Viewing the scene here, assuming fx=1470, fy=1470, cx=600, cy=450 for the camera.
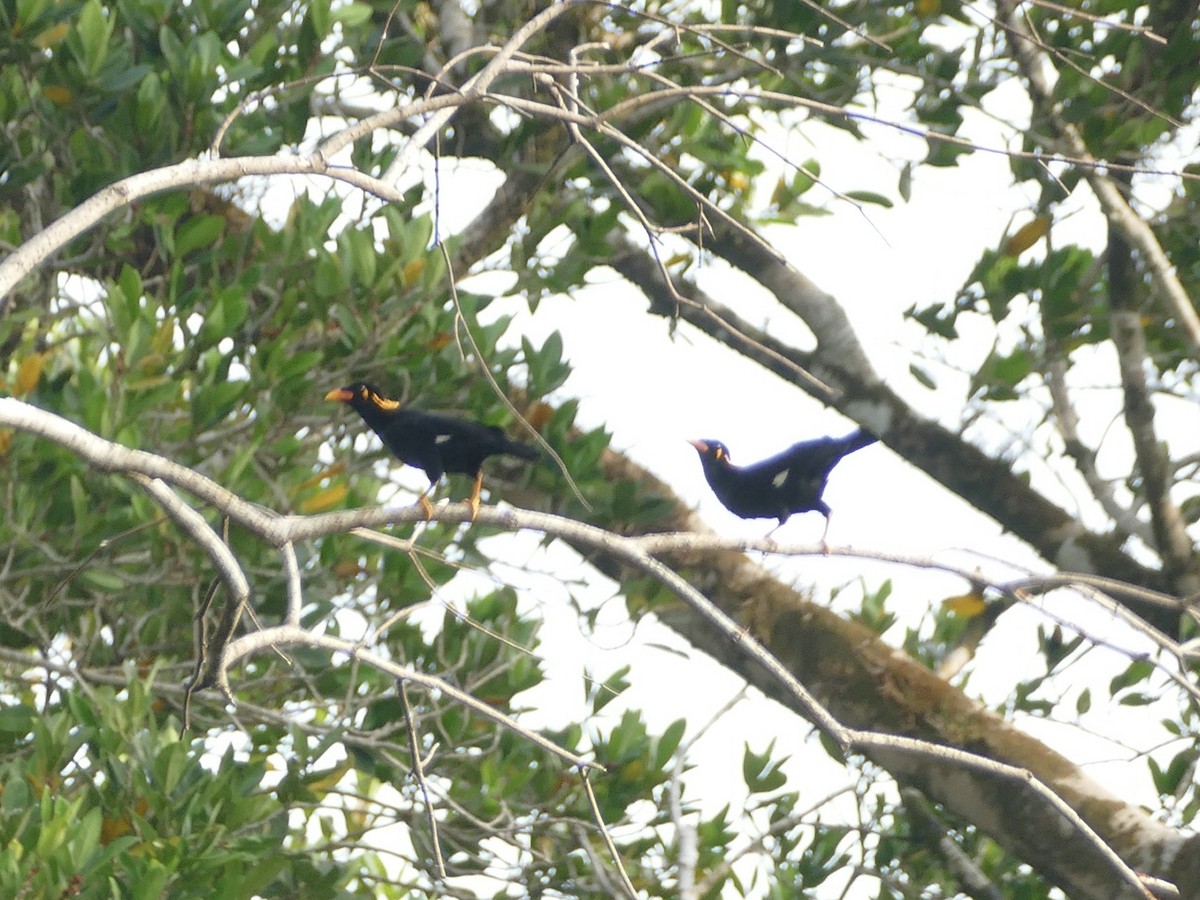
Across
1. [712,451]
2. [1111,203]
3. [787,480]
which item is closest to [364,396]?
[712,451]

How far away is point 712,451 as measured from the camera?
484 cm

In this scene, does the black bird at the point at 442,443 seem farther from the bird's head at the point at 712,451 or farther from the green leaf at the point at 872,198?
the green leaf at the point at 872,198

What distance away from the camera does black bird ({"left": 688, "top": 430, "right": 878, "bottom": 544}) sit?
4410mm

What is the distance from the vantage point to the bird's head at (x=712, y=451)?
4816mm

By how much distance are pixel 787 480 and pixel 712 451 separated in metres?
0.44

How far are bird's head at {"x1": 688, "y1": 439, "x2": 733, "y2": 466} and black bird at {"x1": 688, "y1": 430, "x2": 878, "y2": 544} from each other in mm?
63

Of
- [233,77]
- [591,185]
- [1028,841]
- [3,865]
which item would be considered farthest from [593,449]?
[3,865]

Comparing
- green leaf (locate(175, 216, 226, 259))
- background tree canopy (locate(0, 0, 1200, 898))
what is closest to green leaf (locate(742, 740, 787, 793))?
background tree canopy (locate(0, 0, 1200, 898))

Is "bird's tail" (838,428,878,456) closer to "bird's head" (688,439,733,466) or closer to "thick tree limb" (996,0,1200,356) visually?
"bird's head" (688,439,733,466)

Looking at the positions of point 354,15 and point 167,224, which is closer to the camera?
point 167,224

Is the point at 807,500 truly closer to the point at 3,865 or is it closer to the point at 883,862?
the point at 883,862

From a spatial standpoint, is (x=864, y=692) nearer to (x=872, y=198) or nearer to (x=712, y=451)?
(x=712, y=451)

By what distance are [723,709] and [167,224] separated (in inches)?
91.5

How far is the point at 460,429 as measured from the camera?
429cm
